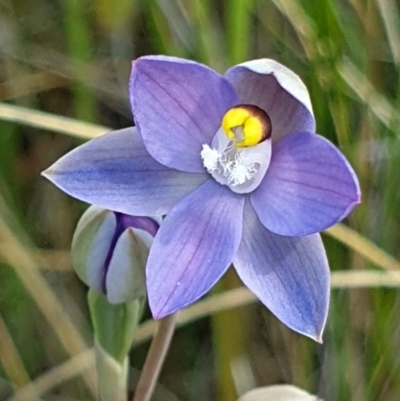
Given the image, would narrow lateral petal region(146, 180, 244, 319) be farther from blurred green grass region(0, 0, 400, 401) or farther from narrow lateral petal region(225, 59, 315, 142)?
blurred green grass region(0, 0, 400, 401)

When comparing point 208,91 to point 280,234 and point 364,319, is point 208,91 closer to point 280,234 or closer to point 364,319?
point 280,234

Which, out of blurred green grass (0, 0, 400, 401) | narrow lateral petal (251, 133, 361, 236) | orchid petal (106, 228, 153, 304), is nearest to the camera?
narrow lateral petal (251, 133, 361, 236)

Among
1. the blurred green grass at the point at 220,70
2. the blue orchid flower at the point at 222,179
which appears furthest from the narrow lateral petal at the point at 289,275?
the blurred green grass at the point at 220,70

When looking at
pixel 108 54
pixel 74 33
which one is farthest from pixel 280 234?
pixel 108 54

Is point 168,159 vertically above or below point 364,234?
above

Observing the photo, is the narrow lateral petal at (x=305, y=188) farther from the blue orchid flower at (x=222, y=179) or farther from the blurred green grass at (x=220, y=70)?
the blurred green grass at (x=220, y=70)

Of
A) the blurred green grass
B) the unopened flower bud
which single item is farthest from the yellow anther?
the blurred green grass
